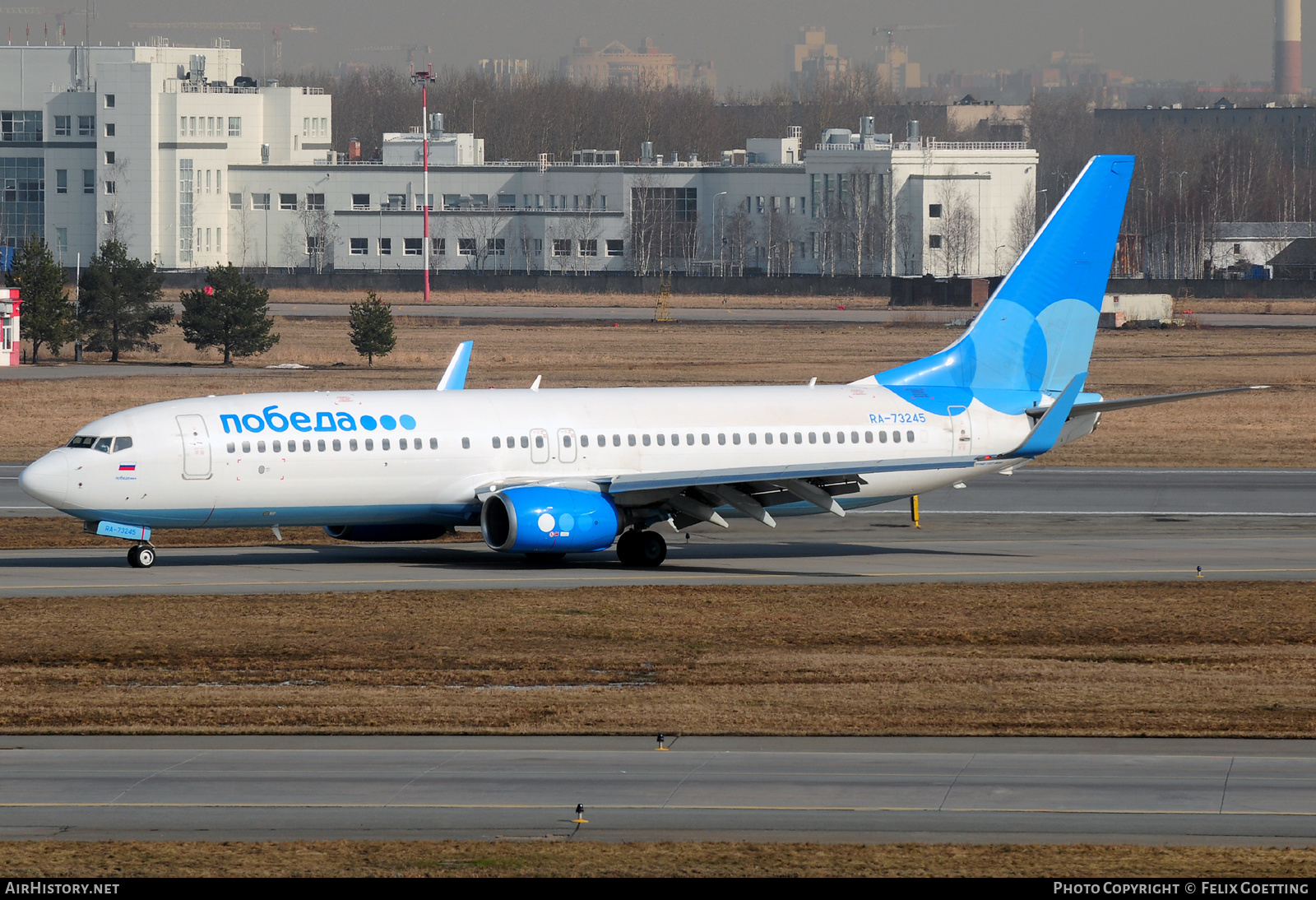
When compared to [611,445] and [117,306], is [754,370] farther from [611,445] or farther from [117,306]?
[611,445]

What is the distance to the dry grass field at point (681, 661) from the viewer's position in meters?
24.5

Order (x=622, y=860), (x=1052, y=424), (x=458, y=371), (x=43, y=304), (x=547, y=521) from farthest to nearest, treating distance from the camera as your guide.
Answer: (x=43, y=304), (x=458, y=371), (x=1052, y=424), (x=547, y=521), (x=622, y=860)

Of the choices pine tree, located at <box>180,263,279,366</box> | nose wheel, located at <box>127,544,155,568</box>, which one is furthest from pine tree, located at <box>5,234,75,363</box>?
nose wheel, located at <box>127,544,155,568</box>

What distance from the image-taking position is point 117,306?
104 meters

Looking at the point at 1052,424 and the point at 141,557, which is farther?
the point at 1052,424

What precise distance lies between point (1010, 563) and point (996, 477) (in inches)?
698

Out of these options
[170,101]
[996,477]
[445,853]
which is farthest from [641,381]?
[170,101]

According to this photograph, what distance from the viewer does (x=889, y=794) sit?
793 inches

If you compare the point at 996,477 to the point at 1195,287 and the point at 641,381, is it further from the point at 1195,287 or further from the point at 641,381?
the point at 1195,287

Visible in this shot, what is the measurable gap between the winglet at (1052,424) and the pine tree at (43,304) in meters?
72.4

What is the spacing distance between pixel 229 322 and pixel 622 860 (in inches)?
3441

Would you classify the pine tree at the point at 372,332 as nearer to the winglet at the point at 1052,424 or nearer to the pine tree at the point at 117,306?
the pine tree at the point at 117,306

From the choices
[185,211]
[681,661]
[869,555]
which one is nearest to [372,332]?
[869,555]

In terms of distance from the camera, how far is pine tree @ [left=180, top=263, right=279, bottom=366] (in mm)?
100356
